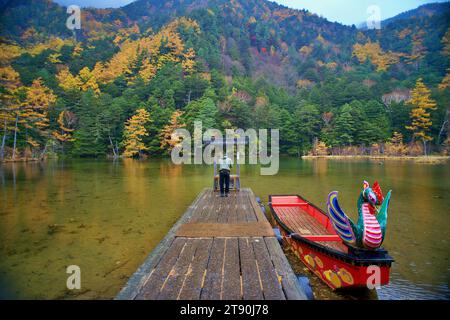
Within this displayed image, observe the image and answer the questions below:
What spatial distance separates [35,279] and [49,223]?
14.7 feet

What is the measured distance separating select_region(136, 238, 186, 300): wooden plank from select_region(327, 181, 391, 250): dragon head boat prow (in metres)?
2.71

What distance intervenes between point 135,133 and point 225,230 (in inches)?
1625

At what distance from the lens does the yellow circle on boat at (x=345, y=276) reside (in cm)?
441

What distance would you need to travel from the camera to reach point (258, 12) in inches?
5266

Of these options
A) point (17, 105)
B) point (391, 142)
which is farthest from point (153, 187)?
point (391, 142)

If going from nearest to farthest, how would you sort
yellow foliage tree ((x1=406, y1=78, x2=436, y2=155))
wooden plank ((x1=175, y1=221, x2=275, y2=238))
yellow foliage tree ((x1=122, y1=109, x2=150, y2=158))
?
wooden plank ((x1=175, y1=221, x2=275, y2=238)) → yellow foliage tree ((x1=406, y1=78, x2=436, y2=155)) → yellow foliage tree ((x1=122, y1=109, x2=150, y2=158))

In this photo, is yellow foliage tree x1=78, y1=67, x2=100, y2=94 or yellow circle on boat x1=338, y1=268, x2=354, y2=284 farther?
yellow foliage tree x1=78, y1=67, x2=100, y2=94

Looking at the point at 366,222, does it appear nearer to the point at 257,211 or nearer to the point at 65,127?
the point at 257,211

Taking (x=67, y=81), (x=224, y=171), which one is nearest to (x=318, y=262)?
(x=224, y=171)

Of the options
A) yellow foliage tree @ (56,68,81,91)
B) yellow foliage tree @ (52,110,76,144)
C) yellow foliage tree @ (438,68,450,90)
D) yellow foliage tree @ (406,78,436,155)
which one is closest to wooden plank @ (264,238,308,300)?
yellow foliage tree @ (406,78,436,155)

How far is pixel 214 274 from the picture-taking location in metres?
3.80

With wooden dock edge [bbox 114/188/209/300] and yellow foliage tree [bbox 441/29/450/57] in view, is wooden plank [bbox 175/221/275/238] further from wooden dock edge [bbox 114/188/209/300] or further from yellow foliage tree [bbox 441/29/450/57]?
yellow foliage tree [bbox 441/29/450/57]

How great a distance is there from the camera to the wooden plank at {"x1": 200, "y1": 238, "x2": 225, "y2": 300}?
3.31 m

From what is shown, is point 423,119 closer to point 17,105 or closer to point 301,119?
point 301,119
